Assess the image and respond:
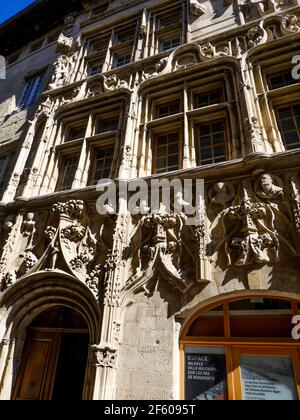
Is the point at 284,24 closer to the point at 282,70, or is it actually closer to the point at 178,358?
the point at 282,70

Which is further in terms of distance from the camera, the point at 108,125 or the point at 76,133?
the point at 76,133

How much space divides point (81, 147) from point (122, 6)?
24.8ft

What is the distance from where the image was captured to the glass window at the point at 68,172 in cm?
667

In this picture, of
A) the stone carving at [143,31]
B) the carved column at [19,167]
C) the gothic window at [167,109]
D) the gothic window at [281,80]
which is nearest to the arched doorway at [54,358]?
the carved column at [19,167]

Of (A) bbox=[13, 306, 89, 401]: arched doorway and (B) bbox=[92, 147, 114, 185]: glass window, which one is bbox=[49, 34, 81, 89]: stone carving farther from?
(A) bbox=[13, 306, 89, 401]: arched doorway

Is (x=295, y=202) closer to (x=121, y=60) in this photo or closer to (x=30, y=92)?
(x=121, y=60)

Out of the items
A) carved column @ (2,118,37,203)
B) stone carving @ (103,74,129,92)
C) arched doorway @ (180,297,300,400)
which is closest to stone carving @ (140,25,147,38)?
stone carving @ (103,74,129,92)

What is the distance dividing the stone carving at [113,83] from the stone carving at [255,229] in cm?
488

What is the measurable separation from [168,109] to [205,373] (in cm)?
592

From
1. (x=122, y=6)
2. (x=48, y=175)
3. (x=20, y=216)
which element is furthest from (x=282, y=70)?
(x=122, y=6)

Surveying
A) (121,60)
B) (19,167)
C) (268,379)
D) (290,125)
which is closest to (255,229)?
(268,379)

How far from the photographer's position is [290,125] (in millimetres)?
5211

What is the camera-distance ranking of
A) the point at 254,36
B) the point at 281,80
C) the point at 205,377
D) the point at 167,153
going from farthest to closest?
the point at 254,36
the point at 167,153
the point at 281,80
the point at 205,377

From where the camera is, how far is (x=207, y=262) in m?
3.88
